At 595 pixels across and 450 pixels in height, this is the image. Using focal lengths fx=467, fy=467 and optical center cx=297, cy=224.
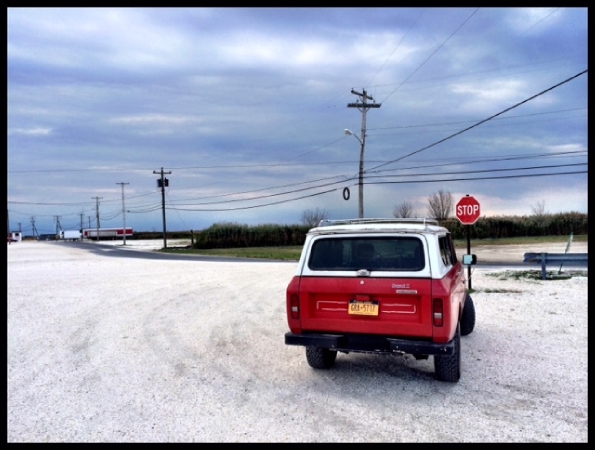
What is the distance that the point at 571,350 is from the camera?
679 centimetres

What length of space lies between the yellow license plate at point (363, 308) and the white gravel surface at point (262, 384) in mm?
895

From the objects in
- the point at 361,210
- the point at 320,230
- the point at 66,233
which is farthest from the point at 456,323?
the point at 66,233

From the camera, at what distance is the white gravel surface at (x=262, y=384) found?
4266mm

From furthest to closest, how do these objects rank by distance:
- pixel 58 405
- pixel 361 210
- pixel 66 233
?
1. pixel 66 233
2. pixel 361 210
3. pixel 58 405

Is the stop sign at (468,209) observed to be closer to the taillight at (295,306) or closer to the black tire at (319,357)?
the black tire at (319,357)

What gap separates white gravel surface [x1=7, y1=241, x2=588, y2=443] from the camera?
14.0 feet

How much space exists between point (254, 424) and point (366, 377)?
74.9 inches

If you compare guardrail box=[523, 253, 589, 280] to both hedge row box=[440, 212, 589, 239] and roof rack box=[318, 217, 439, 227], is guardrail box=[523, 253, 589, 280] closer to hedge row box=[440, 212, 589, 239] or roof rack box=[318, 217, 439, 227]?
roof rack box=[318, 217, 439, 227]

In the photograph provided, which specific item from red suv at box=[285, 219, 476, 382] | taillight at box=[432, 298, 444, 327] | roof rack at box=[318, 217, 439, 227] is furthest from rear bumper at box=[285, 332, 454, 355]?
roof rack at box=[318, 217, 439, 227]

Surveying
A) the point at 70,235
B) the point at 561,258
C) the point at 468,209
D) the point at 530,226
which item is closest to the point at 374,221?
the point at 468,209

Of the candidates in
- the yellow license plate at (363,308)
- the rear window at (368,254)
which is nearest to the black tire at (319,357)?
→ the yellow license plate at (363,308)

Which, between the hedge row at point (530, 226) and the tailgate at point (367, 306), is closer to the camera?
the tailgate at point (367, 306)

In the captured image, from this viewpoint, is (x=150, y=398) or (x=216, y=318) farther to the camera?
(x=216, y=318)

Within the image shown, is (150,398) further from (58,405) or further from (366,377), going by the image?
(366,377)
